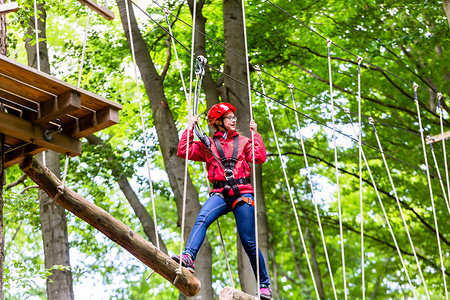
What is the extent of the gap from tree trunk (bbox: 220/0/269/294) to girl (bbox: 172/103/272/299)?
239 centimetres

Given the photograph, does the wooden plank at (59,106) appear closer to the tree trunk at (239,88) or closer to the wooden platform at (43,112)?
the wooden platform at (43,112)

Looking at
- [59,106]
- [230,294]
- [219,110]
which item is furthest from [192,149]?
[59,106]

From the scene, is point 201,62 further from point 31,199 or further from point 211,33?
point 211,33

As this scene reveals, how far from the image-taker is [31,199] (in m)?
8.41

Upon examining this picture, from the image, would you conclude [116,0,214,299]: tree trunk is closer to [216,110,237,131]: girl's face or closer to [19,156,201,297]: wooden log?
[216,110,237,131]: girl's face

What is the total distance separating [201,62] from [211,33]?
6.12 meters

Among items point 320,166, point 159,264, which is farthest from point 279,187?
point 159,264

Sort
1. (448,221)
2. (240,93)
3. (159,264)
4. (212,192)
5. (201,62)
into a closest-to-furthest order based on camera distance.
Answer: (159,264) → (212,192) → (201,62) → (240,93) → (448,221)

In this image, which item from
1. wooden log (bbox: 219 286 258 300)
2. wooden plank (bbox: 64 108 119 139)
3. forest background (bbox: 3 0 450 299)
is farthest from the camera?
forest background (bbox: 3 0 450 299)

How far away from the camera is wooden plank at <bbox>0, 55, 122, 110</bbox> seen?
11.1 feet

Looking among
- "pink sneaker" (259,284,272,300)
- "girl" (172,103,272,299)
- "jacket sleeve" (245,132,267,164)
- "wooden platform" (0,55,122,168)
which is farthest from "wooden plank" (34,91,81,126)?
"pink sneaker" (259,284,272,300)

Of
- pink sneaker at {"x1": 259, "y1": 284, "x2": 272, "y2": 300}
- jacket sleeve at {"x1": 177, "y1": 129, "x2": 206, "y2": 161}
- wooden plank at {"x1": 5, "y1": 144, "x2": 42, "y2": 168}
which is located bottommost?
pink sneaker at {"x1": 259, "y1": 284, "x2": 272, "y2": 300}

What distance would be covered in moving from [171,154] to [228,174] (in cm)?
333

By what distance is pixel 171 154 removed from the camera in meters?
7.85
